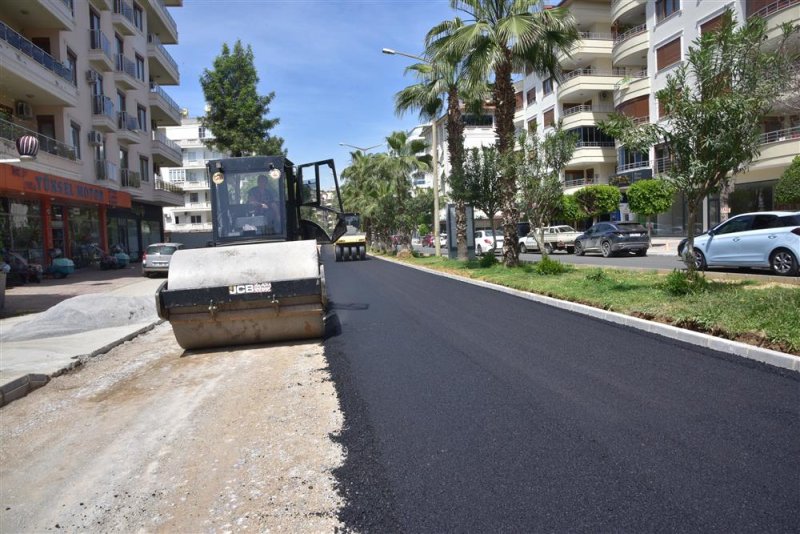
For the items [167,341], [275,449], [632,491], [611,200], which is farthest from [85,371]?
[611,200]

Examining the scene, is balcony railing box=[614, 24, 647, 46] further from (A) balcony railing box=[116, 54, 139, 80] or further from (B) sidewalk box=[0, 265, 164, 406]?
(B) sidewalk box=[0, 265, 164, 406]

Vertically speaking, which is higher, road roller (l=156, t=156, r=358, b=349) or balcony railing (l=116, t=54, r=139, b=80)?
balcony railing (l=116, t=54, r=139, b=80)

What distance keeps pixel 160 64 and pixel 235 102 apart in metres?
8.45

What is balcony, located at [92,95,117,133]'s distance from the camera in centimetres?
2878

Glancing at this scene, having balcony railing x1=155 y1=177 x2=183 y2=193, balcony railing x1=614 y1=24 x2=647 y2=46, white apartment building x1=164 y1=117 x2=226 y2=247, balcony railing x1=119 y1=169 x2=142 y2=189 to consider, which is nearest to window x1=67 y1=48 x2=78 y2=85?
balcony railing x1=119 y1=169 x2=142 y2=189

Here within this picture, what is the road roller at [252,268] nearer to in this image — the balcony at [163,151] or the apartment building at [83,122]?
the apartment building at [83,122]

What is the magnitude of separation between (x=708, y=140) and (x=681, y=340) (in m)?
3.57

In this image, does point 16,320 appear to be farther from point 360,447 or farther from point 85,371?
point 360,447

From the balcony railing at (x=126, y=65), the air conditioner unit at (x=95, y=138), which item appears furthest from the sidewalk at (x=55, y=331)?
the balcony railing at (x=126, y=65)

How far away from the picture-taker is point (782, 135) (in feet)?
90.9

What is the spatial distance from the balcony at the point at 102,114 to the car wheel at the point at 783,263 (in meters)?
28.9

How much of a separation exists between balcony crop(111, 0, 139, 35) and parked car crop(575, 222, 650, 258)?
2761 centimetres

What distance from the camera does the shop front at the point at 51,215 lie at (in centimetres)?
2048

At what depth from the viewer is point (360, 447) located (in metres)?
4.43
